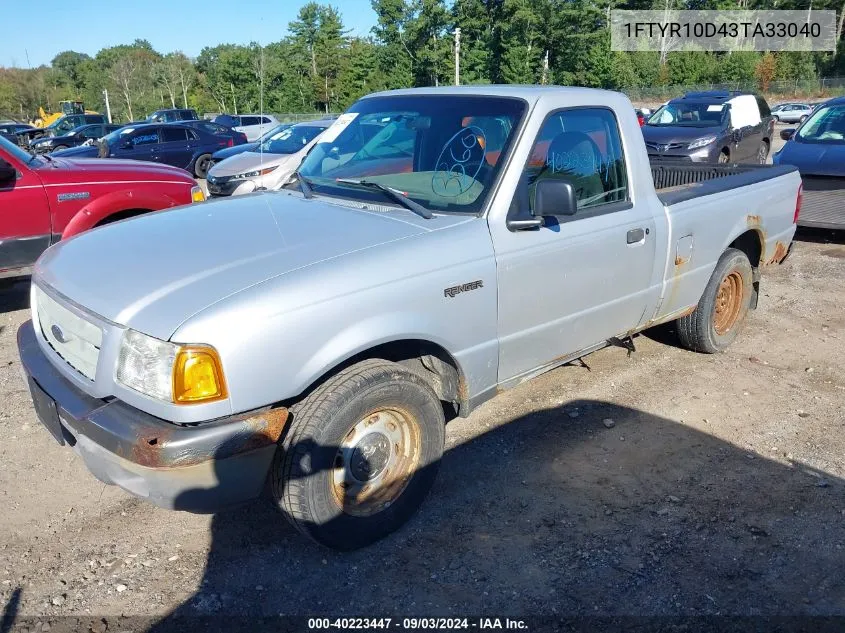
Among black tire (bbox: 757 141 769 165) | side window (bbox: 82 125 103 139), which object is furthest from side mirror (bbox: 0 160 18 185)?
side window (bbox: 82 125 103 139)

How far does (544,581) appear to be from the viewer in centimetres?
297

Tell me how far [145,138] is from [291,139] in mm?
6230

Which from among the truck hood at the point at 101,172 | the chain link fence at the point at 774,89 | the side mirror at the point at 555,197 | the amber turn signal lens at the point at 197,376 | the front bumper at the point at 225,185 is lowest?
the amber turn signal lens at the point at 197,376

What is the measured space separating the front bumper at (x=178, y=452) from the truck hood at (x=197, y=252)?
37 cm

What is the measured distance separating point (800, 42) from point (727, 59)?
11.1m

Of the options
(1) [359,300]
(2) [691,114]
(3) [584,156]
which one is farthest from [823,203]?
(1) [359,300]

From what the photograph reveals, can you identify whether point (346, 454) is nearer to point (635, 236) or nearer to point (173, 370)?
point (173, 370)

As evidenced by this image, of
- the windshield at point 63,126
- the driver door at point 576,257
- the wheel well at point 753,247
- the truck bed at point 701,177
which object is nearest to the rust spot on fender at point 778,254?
the wheel well at point 753,247

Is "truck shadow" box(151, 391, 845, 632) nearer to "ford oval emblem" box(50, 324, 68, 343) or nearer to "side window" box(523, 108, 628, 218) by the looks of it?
"ford oval emblem" box(50, 324, 68, 343)

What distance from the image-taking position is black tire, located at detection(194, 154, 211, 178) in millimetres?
18600

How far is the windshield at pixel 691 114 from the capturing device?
13820 mm

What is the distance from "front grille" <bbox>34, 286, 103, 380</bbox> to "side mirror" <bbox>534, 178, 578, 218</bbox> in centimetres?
202

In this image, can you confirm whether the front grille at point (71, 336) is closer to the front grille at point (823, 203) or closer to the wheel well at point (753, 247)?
the wheel well at point (753, 247)

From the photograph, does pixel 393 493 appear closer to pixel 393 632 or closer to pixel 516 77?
pixel 393 632
